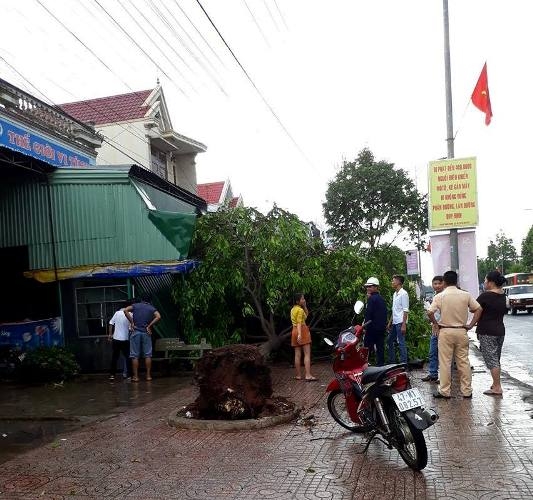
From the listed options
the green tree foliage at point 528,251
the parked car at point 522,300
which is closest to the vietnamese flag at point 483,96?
the parked car at point 522,300

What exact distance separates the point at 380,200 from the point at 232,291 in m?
18.2

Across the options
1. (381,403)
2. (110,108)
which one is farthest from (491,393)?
(110,108)

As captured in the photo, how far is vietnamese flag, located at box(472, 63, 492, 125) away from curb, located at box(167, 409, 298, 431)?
8.62 meters

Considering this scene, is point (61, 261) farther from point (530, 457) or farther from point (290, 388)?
point (530, 457)

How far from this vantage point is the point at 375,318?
9.97 meters

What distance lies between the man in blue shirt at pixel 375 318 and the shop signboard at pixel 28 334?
22.2ft

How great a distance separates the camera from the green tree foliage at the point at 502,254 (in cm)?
9150

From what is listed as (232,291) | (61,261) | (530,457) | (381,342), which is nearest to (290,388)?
(381,342)

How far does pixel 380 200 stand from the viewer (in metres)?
29.2

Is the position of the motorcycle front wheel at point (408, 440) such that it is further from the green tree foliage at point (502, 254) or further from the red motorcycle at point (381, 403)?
the green tree foliage at point (502, 254)

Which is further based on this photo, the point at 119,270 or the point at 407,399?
the point at 119,270

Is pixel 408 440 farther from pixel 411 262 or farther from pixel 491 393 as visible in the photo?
pixel 411 262

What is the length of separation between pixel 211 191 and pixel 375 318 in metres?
22.8

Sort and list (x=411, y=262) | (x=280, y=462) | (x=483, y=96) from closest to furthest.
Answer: (x=280, y=462)
(x=483, y=96)
(x=411, y=262)
